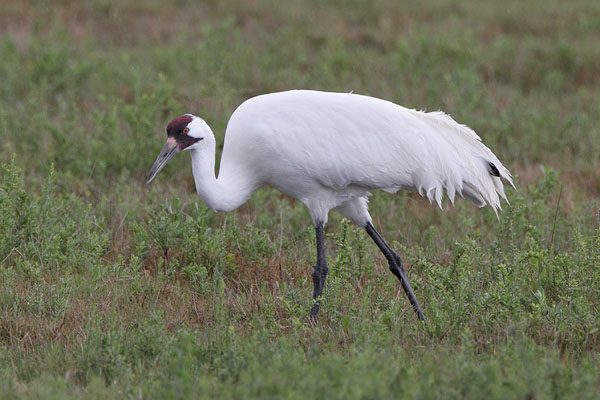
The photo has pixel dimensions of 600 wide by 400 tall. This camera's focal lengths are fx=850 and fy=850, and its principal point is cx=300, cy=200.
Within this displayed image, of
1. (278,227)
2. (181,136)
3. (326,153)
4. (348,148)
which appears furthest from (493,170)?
(181,136)

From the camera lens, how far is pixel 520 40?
37.7 feet

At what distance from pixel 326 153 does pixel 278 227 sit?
1492 mm

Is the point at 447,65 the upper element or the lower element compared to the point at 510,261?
upper

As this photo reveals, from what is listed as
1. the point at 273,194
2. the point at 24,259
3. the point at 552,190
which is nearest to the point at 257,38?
the point at 273,194

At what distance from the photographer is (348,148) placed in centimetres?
555

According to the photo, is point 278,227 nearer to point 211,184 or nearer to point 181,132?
point 211,184

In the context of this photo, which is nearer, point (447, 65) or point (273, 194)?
point (273, 194)

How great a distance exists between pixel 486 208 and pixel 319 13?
5988 mm

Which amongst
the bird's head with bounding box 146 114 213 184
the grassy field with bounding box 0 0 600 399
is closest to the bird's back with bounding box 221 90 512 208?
the bird's head with bounding box 146 114 213 184

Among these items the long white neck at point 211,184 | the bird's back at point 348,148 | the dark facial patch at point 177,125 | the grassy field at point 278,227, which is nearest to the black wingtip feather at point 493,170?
the bird's back at point 348,148

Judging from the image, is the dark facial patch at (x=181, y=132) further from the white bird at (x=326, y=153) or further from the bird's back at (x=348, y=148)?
the bird's back at (x=348, y=148)

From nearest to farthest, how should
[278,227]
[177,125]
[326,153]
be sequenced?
[177,125]
[326,153]
[278,227]

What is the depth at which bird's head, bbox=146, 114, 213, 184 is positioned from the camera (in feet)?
17.4

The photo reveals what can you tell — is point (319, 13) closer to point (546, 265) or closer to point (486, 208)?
point (486, 208)
